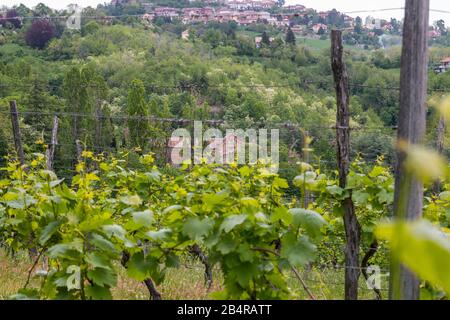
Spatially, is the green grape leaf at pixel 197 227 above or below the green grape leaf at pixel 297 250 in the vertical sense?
above

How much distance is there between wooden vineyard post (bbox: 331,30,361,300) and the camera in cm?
309

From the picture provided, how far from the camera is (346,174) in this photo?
3.16m

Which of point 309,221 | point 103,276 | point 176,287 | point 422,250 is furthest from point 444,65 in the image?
point 422,250

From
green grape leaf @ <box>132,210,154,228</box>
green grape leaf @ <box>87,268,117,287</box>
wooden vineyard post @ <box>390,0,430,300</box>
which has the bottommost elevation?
green grape leaf @ <box>87,268,117,287</box>

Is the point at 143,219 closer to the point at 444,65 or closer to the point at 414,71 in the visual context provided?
the point at 414,71

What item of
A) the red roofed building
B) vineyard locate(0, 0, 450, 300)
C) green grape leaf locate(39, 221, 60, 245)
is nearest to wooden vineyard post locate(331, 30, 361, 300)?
vineyard locate(0, 0, 450, 300)

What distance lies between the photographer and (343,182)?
3.15m

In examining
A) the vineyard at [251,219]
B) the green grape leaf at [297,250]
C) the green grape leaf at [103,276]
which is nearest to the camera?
the vineyard at [251,219]

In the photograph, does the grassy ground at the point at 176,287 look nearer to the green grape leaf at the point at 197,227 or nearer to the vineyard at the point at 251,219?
the vineyard at the point at 251,219

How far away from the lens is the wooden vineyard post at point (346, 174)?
10.1ft

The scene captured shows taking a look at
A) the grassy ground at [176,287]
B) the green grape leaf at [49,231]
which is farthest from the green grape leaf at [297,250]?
the green grape leaf at [49,231]

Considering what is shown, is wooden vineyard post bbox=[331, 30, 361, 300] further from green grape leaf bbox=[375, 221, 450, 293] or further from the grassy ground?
green grape leaf bbox=[375, 221, 450, 293]

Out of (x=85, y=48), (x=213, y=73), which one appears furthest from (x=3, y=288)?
(x=85, y=48)
